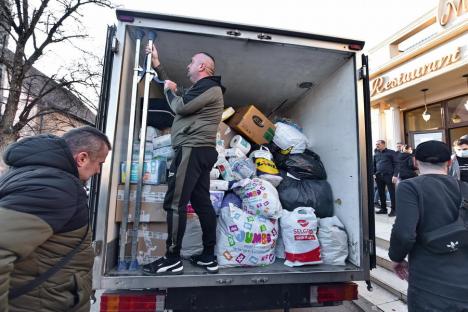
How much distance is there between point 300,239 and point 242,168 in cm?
95

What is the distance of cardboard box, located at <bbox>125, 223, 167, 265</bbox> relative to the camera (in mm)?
2010

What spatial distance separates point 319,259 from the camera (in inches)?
82.7

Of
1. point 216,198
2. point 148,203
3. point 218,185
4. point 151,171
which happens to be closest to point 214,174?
point 218,185

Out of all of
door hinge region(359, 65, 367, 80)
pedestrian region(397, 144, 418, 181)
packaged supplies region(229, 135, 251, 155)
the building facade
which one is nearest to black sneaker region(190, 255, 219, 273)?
packaged supplies region(229, 135, 251, 155)

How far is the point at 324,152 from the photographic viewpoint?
2.80 meters

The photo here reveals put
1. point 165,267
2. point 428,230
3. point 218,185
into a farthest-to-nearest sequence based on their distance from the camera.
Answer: point 218,185 → point 165,267 → point 428,230

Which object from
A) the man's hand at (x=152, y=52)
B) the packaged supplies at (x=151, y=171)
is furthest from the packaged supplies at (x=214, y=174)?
the man's hand at (x=152, y=52)

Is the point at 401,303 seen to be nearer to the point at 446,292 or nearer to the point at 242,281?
the point at 446,292

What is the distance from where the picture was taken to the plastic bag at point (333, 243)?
2145 millimetres

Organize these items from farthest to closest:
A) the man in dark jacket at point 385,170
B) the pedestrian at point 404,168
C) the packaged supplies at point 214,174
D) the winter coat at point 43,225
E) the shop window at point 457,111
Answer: the shop window at point 457,111, the man in dark jacket at point 385,170, the pedestrian at point 404,168, the packaged supplies at point 214,174, the winter coat at point 43,225

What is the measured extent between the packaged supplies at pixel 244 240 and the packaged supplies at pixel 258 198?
0.26 ft

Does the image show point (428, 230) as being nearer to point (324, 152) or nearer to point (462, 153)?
point (324, 152)

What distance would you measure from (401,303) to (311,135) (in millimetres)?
1804

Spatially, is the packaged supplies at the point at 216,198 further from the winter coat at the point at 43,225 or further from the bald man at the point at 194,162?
the winter coat at the point at 43,225
